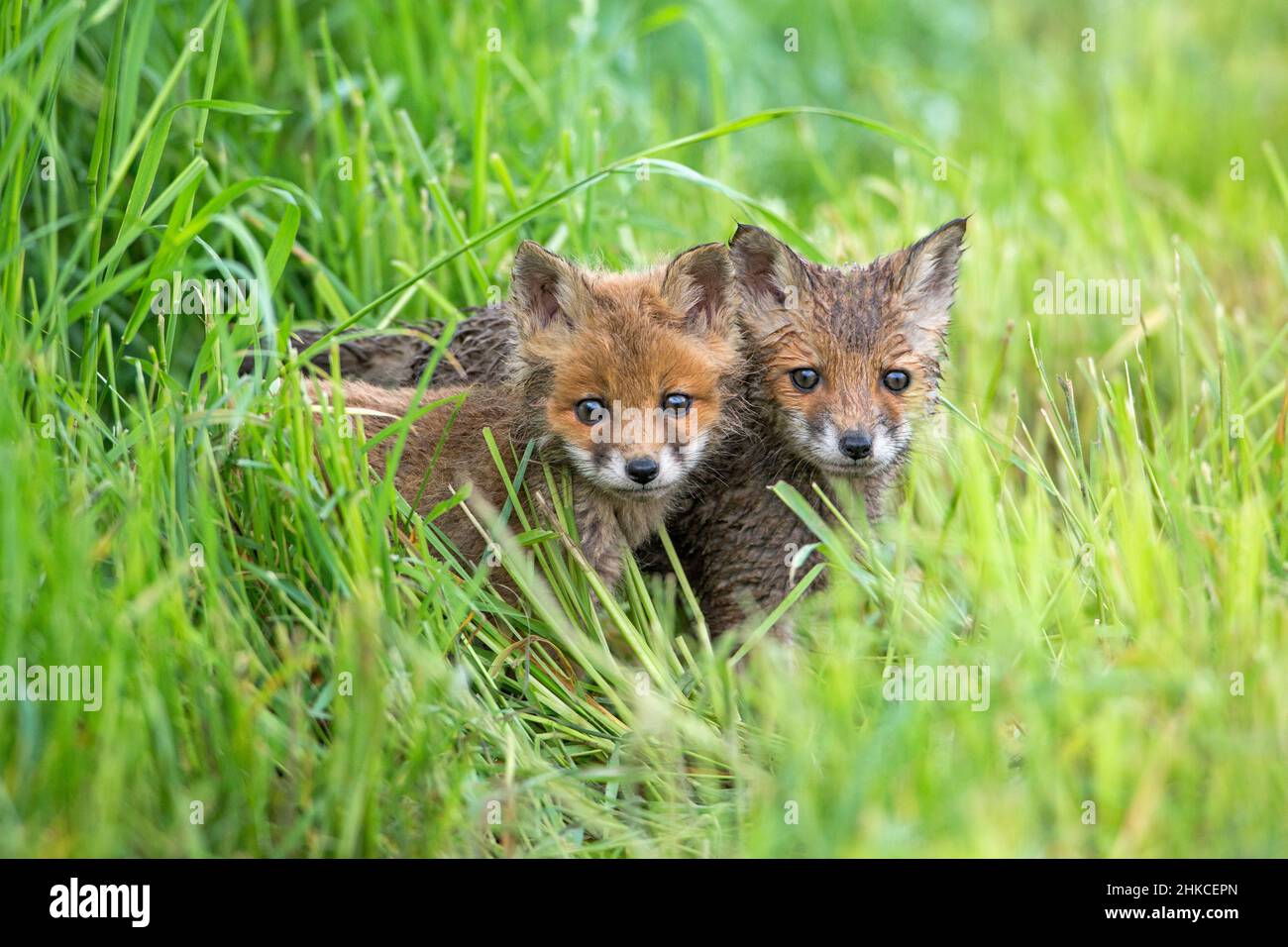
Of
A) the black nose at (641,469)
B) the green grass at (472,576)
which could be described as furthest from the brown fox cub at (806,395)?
the black nose at (641,469)

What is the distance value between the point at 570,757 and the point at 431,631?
0.60m

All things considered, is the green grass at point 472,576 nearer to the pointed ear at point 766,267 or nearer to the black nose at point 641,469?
the pointed ear at point 766,267

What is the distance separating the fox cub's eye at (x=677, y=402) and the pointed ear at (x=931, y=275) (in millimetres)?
872

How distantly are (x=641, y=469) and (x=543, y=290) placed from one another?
0.73 m

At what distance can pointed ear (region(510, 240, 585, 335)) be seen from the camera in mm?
4117

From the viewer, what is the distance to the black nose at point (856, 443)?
13.6ft

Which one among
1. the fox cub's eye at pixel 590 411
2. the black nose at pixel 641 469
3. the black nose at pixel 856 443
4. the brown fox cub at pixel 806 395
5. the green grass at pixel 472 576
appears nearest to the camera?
the green grass at pixel 472 576

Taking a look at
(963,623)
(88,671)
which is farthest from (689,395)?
(88,671)

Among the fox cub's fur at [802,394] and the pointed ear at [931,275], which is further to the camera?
the pointed ear at [931,275]

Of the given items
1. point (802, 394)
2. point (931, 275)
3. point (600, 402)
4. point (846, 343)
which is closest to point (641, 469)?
point (600, 402)

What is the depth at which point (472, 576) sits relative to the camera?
4.20 meters

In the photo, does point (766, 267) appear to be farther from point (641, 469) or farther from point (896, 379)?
point (641, 469)
